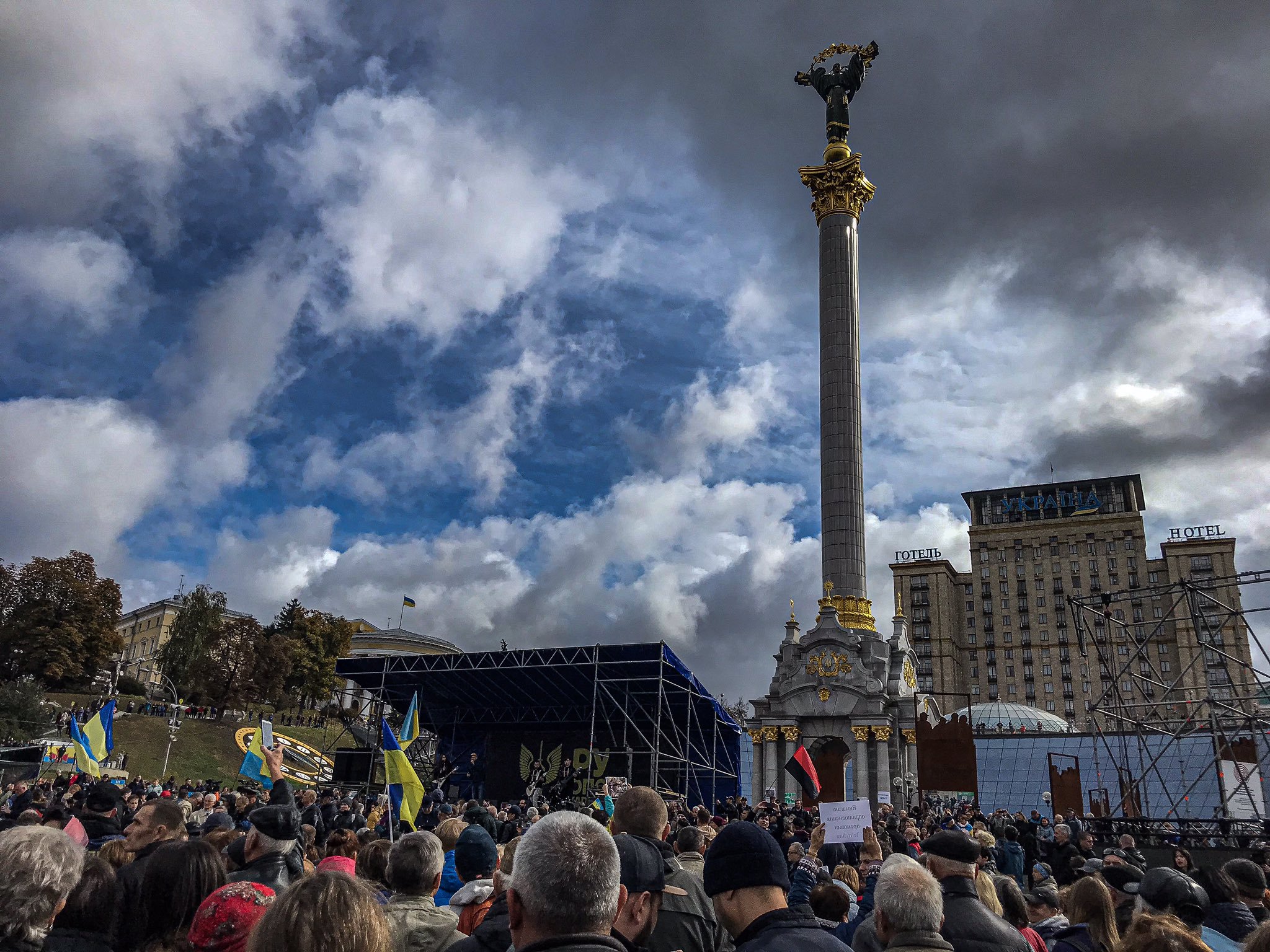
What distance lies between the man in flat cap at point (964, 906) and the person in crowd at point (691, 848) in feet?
6.51

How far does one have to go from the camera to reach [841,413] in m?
44.9

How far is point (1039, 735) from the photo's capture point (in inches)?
1688

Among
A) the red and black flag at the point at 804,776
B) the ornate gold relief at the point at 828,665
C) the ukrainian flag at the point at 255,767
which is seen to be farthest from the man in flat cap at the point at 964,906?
the ornate gold relief at the point at 828,665

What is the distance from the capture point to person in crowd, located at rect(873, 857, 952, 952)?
4.18 metres

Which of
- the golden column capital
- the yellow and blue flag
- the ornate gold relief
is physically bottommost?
the yellow and blue flag

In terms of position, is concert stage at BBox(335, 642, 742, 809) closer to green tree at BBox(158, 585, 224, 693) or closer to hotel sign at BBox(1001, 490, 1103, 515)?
green tree at BBox(158, 585, 224, 693)

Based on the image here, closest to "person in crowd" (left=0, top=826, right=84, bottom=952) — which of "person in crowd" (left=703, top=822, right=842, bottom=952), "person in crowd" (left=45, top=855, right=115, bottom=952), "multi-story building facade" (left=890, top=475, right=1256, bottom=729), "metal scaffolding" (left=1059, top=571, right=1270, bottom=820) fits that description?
"person in crowd" (left=45, top=855, right=115, bottom=952)

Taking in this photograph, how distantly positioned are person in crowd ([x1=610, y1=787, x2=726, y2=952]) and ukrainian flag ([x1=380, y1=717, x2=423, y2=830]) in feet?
19.6

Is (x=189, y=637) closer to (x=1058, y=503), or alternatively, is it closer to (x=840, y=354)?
(x=840, y=354)

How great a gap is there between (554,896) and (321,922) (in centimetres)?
68

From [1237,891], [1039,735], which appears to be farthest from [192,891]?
[1039,735]

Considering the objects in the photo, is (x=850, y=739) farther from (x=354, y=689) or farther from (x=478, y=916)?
(x=478, y=916)

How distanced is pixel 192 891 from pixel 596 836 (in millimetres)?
2101

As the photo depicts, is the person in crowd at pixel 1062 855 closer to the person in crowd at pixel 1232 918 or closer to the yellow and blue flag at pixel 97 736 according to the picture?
the person in crowd at pixel 1232 918
